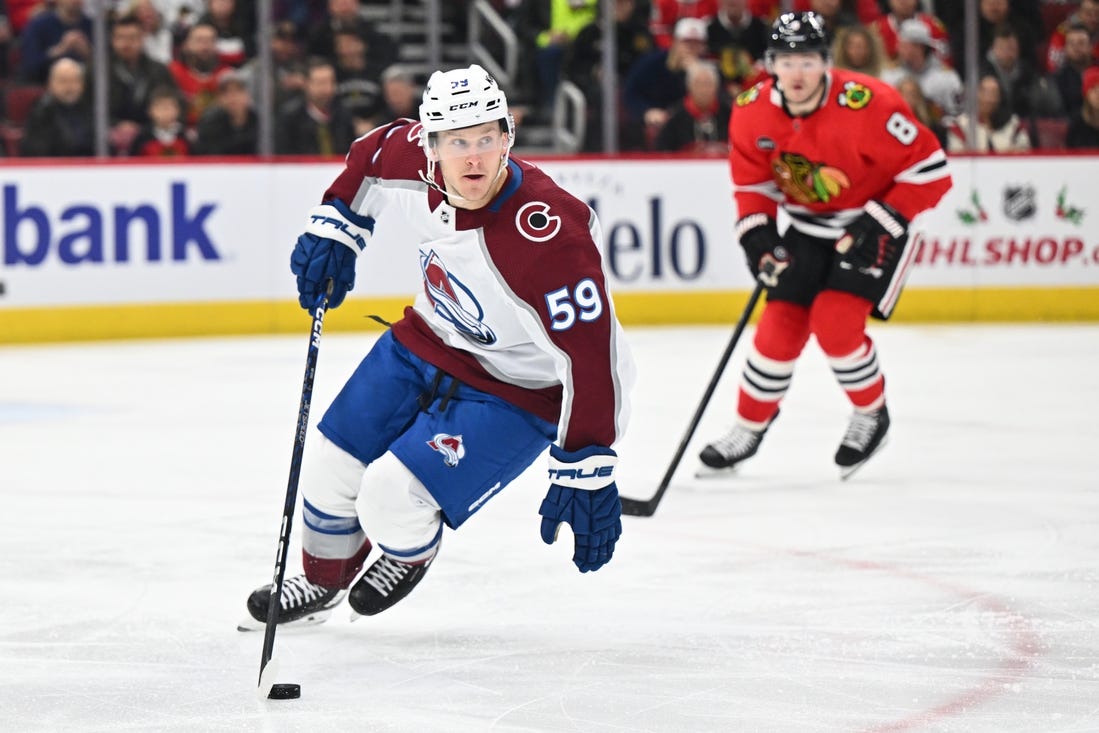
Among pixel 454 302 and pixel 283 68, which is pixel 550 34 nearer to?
pixel 283 68

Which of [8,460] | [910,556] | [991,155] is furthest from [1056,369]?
[8,460]

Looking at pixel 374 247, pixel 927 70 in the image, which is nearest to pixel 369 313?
pixel 374 247

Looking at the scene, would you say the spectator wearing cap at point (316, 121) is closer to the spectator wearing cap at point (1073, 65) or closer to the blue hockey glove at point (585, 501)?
the spectator wearing cap at point (1073, 65)

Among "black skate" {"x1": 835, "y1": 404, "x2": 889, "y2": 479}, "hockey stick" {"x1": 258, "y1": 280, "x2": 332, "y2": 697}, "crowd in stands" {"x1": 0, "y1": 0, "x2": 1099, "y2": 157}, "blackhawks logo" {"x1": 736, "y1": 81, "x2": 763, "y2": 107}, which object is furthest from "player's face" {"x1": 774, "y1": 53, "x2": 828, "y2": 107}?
"crowd in stands" {"x1": 0, "y1": 0, "x2": 1099, "y2": 157}

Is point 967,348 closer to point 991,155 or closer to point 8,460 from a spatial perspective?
point 991,155

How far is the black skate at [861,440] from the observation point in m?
4.79

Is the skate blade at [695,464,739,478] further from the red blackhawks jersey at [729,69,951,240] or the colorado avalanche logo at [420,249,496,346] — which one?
the colorado avalanche logo at [420,249,496,346]

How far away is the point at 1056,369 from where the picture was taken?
6949mm

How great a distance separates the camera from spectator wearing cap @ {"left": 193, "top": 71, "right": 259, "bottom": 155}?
27.1ft

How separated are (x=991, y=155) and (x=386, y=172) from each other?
20.4ft

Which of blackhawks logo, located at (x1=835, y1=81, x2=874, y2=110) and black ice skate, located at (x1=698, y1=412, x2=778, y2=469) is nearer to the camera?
blackhawks logo, located at (x1=835, y1=81, x2=874, y2=110)

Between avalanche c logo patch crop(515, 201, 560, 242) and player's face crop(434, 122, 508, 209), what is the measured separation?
0.25ft

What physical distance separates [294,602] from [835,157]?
2235mm

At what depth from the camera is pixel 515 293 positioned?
279 cm
